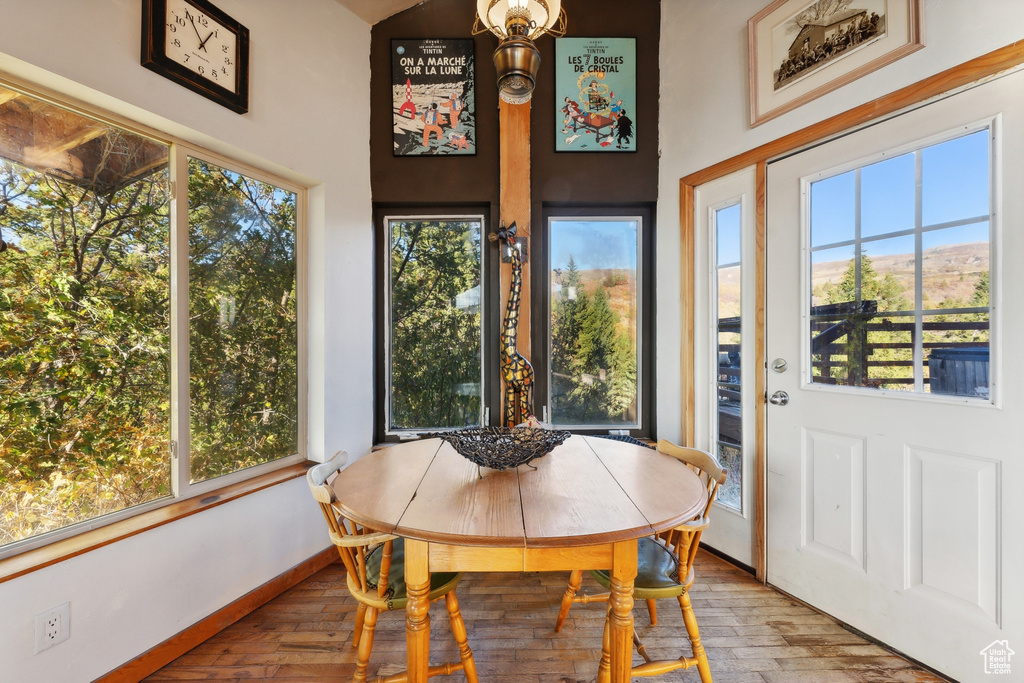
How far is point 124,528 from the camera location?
1469 mm

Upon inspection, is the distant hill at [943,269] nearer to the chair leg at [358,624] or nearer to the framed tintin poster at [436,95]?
the framed tintin poster at [436,95]

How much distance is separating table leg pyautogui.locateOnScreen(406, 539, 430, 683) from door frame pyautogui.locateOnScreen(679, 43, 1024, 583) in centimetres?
179

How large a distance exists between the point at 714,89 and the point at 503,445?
227 cm

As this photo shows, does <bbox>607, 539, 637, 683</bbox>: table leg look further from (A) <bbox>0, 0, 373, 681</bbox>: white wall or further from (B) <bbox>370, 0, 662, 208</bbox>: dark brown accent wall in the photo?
Answer: (B) <bbox>370, 0, 662, 208</bbox>: dark brown accent wall

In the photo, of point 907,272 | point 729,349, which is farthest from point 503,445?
point 907,272

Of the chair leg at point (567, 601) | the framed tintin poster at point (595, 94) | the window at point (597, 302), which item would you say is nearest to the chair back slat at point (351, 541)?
the chair leg at point (567, 601)

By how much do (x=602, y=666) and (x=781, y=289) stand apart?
5.96 ft

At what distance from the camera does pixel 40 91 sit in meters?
1.34

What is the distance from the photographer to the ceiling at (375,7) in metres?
2.37

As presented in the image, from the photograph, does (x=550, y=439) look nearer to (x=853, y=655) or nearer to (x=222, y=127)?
(x=853, y=655)

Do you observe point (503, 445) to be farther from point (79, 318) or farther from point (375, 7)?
point (375, 7)

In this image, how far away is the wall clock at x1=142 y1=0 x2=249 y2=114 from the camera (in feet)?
4.99

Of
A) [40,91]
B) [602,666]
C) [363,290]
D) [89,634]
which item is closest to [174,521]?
[89,634]

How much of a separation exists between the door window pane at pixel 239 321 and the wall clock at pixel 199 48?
0.32 metres
